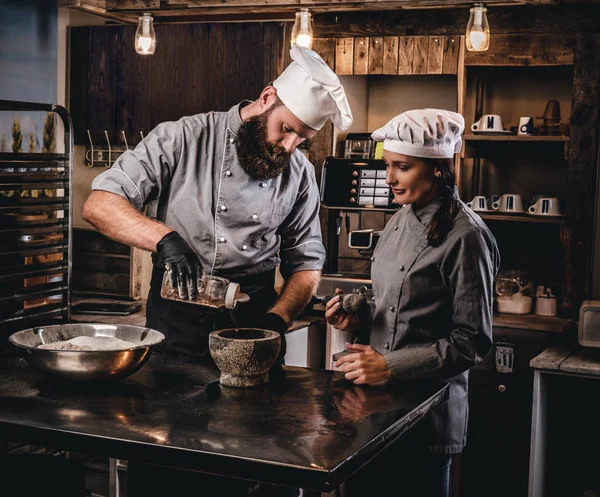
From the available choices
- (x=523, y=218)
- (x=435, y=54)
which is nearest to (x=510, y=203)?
(x=523, y=218)

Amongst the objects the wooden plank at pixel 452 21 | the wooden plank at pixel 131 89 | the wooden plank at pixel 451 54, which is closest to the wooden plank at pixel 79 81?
the wooden plank at pixel 131 89

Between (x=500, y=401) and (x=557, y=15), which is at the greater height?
(x=557, y=15)

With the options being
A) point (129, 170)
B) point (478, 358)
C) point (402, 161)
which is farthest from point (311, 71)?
point (478, 358)

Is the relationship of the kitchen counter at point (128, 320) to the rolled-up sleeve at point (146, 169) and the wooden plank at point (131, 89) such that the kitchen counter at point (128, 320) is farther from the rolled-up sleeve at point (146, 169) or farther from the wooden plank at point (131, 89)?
the rolled-up sleeve at point (146, 169)

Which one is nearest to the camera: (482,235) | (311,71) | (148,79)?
(482,235)

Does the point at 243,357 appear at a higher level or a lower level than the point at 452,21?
lower

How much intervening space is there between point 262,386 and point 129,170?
2.96ft

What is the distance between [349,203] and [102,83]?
1.81m

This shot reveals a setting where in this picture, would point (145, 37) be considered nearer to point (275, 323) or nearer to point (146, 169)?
point (146, 169)

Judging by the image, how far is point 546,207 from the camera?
15.0ft

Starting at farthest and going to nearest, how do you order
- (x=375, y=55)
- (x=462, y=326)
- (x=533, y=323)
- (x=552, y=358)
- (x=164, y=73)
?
(x=164, y=73), (x=375, y=55), (x=533, y=323), (x=552, y=358), (x=462, y=326)

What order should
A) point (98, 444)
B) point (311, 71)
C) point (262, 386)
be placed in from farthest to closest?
1. point (311, 71)
2. point (262, 386)
3. point (98, 444)

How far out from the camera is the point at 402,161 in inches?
101

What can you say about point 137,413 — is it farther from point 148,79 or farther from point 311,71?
point 148,79
